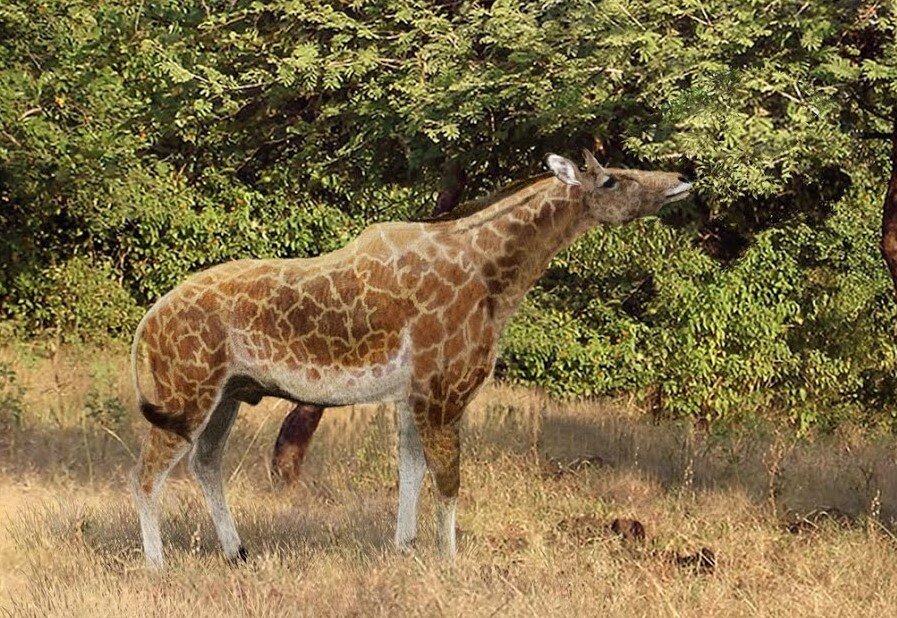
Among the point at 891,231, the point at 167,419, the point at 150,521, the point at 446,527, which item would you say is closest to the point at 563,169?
the point at 446,527

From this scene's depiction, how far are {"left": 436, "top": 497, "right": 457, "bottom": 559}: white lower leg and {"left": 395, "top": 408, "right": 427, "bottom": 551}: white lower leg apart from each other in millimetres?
215

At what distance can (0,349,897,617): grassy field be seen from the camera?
22.6ft

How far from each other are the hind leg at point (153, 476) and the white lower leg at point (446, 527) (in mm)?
1435

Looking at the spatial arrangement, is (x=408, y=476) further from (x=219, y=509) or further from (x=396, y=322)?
(x=219, y=509)

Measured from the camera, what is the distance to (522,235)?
7.18m

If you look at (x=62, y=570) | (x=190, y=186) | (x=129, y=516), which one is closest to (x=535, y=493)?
(x=129, y=516)

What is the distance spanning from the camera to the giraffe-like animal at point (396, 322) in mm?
7109

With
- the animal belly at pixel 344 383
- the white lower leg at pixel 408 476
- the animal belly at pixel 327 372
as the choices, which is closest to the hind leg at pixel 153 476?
the animal belly at pixel 327 372

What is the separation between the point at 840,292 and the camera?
15117 millimetres

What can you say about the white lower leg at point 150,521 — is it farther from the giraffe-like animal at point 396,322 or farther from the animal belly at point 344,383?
the animal belly at point 344,383

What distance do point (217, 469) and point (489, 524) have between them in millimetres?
2221

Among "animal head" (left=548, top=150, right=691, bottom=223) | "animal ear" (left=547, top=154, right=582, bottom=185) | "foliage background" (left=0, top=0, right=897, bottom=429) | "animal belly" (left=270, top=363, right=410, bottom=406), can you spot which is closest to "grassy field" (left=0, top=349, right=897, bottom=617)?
"animal belly" (left=270, top=363, right=410, bottom=406)

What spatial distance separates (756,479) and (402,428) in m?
4.79

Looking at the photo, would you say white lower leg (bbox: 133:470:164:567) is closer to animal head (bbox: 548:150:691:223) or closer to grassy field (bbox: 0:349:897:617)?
grassy field (bbox: 0:349:897:617)
